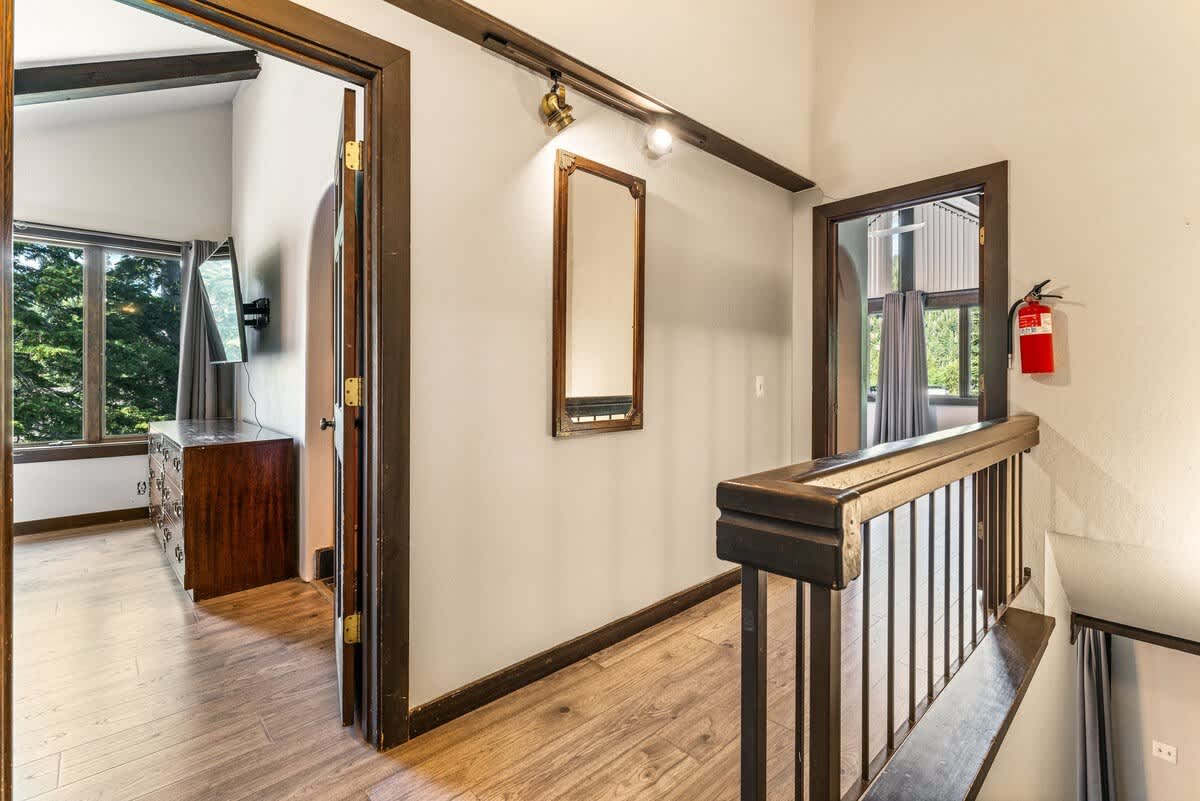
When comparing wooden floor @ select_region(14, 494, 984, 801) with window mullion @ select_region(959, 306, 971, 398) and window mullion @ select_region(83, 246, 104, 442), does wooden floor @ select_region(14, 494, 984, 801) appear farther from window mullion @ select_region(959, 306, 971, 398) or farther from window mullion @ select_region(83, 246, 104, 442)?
window mullion @ select_region(959, 306, 971, 398)

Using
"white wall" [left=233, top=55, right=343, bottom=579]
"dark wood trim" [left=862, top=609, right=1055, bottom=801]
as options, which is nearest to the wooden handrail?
"dark wood trim" [left=862, top=609, right=1055, bottom=801]

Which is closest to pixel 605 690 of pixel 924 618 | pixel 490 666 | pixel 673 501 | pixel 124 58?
pixel 490 666

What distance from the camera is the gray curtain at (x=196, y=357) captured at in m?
4.68

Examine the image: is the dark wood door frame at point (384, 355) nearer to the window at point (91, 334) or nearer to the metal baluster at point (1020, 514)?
the metal baluster at point (1020, 514)

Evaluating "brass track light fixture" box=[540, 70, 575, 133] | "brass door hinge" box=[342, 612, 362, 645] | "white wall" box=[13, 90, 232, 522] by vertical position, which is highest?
"white wall" box=[13, 90, 232, 522]

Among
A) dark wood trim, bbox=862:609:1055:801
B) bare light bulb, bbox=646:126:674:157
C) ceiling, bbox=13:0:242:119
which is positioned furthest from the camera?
ceiling, bbox=13:0:242:119

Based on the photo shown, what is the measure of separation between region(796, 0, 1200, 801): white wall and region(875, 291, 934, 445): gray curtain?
18.2 ft

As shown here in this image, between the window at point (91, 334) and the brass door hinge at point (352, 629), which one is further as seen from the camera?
the window at point (91, 334)

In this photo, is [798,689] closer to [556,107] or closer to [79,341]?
[556,107]

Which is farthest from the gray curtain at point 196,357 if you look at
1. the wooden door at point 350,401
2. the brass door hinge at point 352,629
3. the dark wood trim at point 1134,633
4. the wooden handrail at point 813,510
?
the dark wood trim at point 1134,633

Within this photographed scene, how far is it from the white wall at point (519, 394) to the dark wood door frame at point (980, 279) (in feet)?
2.78

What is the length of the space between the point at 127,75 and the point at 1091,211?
18.8 ft

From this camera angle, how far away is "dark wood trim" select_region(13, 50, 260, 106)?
3559 mm

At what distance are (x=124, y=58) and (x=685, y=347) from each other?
436 centimetres
